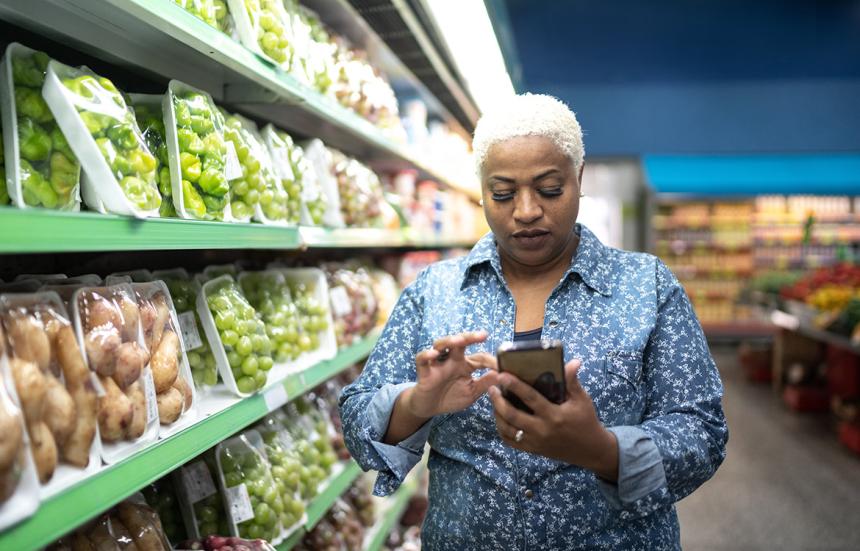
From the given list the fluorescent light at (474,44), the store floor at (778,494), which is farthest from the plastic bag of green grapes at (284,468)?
the store floor at (778,494)

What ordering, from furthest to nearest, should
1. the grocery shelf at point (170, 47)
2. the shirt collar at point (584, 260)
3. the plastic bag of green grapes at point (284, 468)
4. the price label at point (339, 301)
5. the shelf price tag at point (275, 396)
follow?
the price label at point (339, 301), the plastic bag of green grapes at point (284, 468), the shelf price tag at point (275, 396), the shirt collar at point (584, 260), the grocery shelf at point (170, 47)

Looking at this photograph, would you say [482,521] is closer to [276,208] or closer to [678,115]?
[276,208]

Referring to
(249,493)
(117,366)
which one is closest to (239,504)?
(249,493)

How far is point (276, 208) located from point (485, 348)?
2.66ft

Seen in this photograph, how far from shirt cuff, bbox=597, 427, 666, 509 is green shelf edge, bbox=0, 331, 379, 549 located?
33.3 inches

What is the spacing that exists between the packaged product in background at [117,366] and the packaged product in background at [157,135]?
0.26 m

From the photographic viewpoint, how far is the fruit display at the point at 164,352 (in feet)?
Result: 5.23

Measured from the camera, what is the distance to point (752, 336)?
1184cm

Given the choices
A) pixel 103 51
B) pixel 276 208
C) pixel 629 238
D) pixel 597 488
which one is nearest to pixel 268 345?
pixel 276 208

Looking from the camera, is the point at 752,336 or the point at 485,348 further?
the point at 752,336

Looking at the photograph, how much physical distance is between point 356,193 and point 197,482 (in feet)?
4.54

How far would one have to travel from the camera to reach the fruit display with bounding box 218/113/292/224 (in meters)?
2.00

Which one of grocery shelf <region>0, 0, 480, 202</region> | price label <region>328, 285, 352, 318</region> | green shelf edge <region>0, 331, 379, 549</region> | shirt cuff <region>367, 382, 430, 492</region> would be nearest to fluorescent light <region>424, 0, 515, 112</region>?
grocery shelf <region>0, 0, 480, 202</region>

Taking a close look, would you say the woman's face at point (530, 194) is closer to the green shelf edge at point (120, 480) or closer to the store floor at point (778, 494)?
the green shelf edge at point (120, 480)
